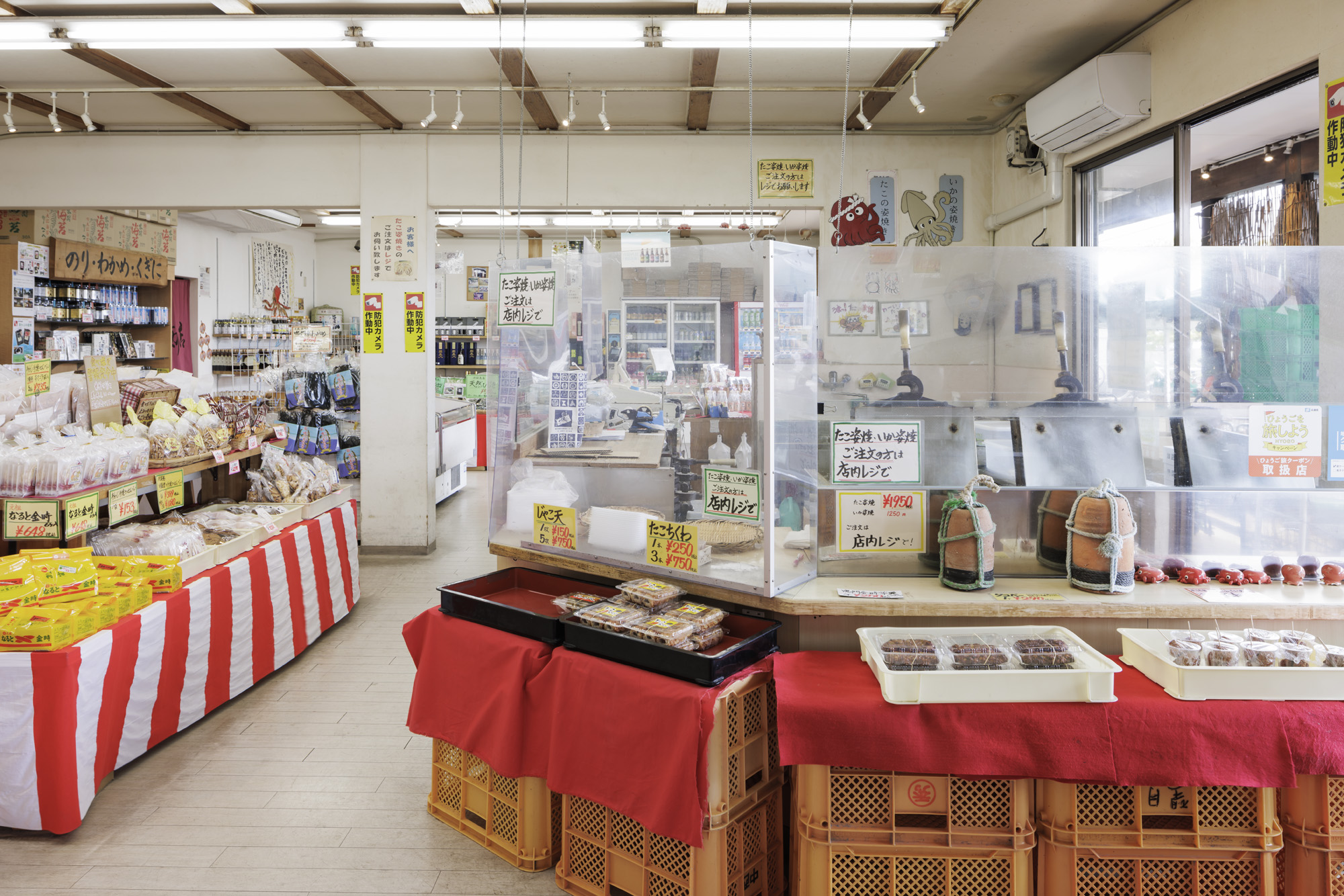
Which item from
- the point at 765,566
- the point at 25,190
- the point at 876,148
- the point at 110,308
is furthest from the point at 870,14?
the point at 110,308

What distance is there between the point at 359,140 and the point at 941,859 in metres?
6.43

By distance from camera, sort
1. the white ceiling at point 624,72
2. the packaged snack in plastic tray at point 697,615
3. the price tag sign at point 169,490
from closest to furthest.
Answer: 1. the packaged snack in plastic tray at point 697,615
2. the price tag sign at point 169,490
3. the white ceiling at point 624,72

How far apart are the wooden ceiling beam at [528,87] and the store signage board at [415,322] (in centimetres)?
165

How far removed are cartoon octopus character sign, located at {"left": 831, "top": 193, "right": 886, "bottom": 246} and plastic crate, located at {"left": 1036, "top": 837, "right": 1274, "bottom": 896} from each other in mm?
5039

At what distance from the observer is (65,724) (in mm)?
2607

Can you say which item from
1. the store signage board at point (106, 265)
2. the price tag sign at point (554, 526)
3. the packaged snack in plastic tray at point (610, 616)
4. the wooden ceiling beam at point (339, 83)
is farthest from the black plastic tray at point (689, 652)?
the store signage board at point (106, 265)

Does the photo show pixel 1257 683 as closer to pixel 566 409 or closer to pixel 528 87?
pixel 566 409

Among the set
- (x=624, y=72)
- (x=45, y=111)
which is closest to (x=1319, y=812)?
(x=624, y=72)

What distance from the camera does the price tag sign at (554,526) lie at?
9.52 feet

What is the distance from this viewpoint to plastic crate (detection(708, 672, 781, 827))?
81.8 inches

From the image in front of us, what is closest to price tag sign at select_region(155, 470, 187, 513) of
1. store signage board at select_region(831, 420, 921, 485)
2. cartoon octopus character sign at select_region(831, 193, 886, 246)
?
store signage board at select_region(831, 420, 921, 485)

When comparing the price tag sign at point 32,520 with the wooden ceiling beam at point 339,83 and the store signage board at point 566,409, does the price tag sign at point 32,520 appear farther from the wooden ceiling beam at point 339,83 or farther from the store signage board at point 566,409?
the wooden ceiling beam at point 339,83

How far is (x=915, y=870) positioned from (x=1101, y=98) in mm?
4097

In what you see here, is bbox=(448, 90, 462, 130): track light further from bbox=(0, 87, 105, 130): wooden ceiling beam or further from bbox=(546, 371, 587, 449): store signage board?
bbox=(546, 371, 587, 449): store signage board
